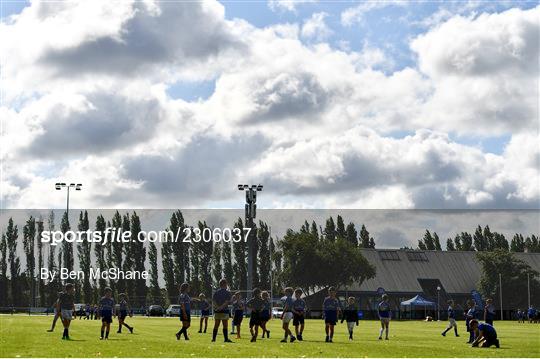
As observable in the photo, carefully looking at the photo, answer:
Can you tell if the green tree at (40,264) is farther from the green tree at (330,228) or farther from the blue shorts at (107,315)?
the blue shorts at (107,315)

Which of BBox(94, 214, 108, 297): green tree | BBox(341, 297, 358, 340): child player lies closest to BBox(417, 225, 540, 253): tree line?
BBox(94, 214, 108, 297): green tree

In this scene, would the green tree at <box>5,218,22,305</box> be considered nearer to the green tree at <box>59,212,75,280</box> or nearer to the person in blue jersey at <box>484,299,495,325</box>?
the green tree at <box>59,212,75,280</box>

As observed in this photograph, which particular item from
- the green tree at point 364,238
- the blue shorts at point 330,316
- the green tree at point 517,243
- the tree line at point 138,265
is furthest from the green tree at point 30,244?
the blue shorts at point 330,316

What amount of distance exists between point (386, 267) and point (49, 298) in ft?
148

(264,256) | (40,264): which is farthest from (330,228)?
(40,264)

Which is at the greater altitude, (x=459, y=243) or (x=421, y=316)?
(x=459, y=243)

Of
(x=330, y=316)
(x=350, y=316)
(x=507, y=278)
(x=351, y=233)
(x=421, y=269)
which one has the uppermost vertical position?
(x=351, y=233)

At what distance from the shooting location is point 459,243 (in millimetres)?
142375

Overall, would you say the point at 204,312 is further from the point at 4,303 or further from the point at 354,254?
the point at 4,303

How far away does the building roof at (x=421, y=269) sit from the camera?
368 ft

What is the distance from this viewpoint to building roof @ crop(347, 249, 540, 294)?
112 meters

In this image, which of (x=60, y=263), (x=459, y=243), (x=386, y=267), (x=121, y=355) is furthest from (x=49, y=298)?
(x=121, y=355)

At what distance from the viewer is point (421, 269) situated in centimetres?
11525

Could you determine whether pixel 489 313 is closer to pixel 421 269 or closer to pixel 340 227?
pixel 421 269
